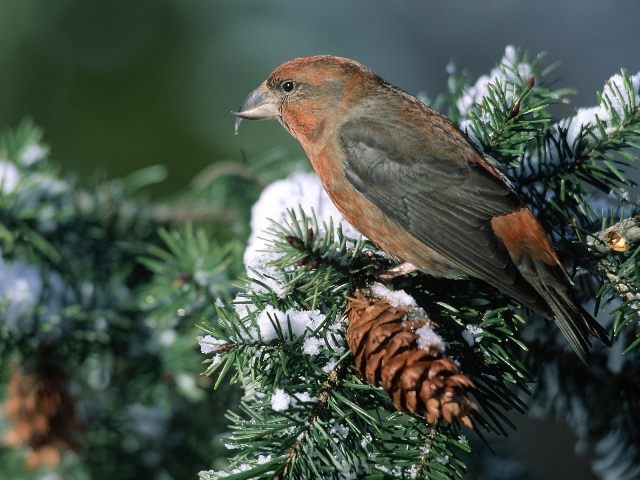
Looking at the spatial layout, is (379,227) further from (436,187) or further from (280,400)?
(280,400)

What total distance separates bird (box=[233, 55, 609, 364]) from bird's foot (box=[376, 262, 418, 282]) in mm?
14

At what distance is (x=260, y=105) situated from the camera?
2.64m

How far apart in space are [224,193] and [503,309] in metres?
1.41

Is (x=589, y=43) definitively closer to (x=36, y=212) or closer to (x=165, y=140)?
(x=165, y=140)

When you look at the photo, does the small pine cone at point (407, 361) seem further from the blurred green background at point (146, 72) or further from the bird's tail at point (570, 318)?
the blurred green background at point (146, 72)

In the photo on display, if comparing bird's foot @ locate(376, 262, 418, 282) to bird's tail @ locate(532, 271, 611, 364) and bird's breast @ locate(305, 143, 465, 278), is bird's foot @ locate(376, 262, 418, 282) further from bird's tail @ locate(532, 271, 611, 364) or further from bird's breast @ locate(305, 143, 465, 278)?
bird's tail @ locate(532, 271, 611, 364)

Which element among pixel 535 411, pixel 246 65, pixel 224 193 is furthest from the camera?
pixel 246 65

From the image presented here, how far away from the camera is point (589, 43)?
27.6ft

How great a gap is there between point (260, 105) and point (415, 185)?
0.70m

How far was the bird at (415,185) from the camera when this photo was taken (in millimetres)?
1933

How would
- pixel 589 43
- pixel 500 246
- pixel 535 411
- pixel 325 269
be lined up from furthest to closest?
1. pixel 589 43
2. pixel 535 411
3. pixel 500 246
4. pixel 325 269

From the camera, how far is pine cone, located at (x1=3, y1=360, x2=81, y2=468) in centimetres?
223

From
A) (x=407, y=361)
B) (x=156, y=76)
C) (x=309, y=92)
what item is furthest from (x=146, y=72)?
(x=407, y=361)

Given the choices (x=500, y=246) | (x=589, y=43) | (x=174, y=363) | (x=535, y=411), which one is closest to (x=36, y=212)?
(x=174, y=363)
